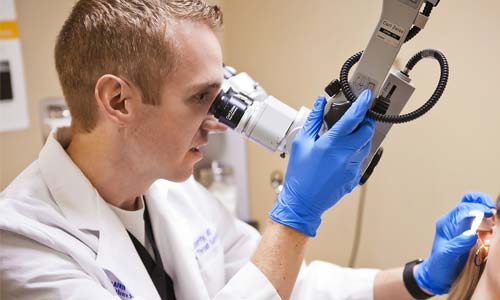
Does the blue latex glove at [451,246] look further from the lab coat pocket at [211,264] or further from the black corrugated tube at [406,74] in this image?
the lab coat pocket at [211,264]

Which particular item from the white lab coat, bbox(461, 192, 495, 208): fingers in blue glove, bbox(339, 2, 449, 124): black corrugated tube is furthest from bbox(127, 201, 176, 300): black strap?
bbox(461, 192, 495, 208): fingers in blue glove

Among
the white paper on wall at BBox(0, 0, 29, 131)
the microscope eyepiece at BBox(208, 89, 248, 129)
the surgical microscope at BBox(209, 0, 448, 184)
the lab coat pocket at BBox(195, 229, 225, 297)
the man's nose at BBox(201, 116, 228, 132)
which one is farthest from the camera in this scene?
the white paper on wall at BBox(0, 0, 29, 131)

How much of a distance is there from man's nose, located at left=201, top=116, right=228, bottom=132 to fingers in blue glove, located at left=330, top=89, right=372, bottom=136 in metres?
0.34

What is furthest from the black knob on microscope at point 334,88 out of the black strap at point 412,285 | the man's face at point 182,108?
the black strap at point 412,285

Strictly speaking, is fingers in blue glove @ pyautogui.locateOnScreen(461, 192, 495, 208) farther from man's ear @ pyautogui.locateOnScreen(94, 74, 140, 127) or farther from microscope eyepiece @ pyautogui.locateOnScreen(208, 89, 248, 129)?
man's ear @ pyautogui.locateOnScreen(94, 74, 140, 127)

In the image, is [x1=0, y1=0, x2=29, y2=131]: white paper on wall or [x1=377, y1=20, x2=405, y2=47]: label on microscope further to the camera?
[x1=0, y1=0, x2=29, y2=131]: white paper on wall

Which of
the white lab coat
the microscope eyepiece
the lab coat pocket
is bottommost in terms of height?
the lab coat pocket

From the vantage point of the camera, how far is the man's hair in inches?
42.6

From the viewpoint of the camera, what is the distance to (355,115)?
91cm

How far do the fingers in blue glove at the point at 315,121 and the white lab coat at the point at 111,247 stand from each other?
0.94 ft

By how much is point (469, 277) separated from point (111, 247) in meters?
0.78

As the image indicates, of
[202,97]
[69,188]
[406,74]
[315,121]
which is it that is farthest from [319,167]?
[69,188]

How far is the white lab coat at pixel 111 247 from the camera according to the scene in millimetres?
960

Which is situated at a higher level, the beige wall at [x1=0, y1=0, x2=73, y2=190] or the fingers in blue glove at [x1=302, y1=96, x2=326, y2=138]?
the fingers in blue glove at [x1=302, y1=96, x2=326, y2=138]
